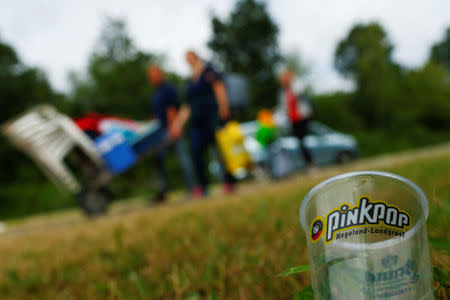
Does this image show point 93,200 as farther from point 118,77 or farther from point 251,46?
point 251,46

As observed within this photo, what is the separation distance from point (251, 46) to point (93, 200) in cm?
2663

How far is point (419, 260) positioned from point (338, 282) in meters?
0.13

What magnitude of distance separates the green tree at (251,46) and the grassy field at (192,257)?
25.8 meters

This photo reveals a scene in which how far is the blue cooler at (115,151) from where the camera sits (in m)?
5.32

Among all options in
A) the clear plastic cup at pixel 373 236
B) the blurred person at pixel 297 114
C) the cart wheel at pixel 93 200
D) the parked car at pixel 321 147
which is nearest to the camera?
the clear plastic cup at pixel 373 236

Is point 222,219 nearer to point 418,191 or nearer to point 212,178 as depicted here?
point 418,191

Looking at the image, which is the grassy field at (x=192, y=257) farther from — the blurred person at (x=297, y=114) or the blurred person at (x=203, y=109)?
the blurred person at (x=297, y=114)

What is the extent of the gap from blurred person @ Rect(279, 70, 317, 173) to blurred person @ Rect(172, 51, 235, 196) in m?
1.29

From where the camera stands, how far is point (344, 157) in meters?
12.5

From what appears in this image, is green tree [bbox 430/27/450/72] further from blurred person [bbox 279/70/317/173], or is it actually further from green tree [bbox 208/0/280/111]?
blurred person [bbox 279/70/317/173]

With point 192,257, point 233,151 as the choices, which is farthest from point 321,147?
point 192,257

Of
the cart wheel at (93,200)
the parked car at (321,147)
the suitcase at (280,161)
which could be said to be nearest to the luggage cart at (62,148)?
the cart wheel at (93,200)

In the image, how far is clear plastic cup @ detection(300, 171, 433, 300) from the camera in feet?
1.83

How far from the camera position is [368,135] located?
20.5 meters
